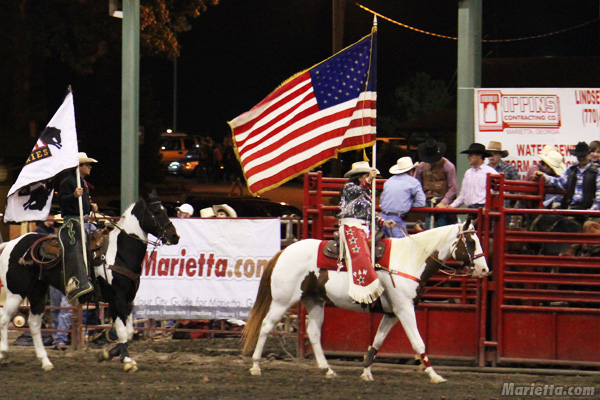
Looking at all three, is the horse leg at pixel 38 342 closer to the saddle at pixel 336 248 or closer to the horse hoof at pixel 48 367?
the horse hoof at pixel 48 367

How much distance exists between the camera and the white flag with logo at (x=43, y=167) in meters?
11.6

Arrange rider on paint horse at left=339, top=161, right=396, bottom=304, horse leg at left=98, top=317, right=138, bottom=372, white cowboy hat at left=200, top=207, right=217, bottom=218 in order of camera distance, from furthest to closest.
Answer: white cowboy hat at left=200, top=207, right=217, bottom=218
horse leg at left=98, top=317, right=138, bottom=372
rider on paint horse at left=339, top=161, right=396, bottom=304

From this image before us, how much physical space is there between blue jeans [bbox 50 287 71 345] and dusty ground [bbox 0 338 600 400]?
0.40 m

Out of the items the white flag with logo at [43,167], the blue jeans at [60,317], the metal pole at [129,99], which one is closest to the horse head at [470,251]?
the white flag with logo at [43,167]

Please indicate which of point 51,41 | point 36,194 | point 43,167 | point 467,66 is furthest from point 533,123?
point 51,41

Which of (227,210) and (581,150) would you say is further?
(227,210)

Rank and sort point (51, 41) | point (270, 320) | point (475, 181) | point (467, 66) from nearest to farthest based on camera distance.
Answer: point (270, 320) < point (475, 181) < point (467, 66) < point (51, 41)

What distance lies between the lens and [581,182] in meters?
11.8

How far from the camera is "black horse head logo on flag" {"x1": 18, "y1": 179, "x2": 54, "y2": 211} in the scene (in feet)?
38.5

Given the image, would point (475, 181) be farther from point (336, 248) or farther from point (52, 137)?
point (52, 137)

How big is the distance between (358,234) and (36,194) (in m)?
3.97

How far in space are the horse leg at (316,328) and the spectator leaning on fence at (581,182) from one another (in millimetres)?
3311

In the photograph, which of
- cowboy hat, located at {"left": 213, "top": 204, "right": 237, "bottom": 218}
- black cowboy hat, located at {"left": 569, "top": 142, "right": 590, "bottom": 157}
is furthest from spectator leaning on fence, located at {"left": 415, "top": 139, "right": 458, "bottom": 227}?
cowboy hat, located at {"left": 213, "top": 204, "right": 237, "bottom": 218}

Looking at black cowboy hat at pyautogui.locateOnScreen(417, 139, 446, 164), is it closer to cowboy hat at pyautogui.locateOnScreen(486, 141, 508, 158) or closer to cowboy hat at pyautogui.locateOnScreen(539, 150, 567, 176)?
cowboy hat at pyautogui.locateOnScreen(486, 141, 508, 158)
